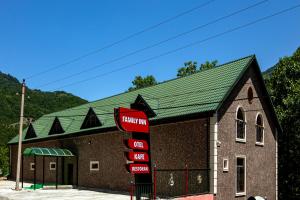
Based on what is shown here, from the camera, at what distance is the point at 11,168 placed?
150 ft

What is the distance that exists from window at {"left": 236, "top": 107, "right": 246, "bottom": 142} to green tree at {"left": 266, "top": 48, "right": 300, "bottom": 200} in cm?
1087

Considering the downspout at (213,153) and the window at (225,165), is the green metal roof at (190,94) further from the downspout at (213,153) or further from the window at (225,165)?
the window at (225,165)

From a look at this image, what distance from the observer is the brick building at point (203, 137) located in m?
21.7

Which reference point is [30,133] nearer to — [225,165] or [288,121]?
[288,121]

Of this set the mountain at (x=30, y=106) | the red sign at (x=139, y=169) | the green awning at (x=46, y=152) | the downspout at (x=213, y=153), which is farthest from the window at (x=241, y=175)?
the mountain at (x=30, y=106)

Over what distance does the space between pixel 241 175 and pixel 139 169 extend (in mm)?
7906

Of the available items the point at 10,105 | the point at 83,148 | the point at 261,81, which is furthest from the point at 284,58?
the point at 10,105

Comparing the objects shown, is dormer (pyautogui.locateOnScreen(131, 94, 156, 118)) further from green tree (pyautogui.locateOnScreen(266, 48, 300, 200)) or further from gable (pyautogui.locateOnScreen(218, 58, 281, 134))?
green tree (pyautogui.locateOnScreen(266, 48, 300, 200))

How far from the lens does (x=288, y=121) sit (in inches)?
1335

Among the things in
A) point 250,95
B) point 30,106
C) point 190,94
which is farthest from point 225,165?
point 30,106

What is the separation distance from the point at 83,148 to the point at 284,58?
20.3m

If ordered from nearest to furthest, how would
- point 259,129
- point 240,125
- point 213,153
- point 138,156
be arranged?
point 138,156 < point 213,153 < point 240,125 < point 259,129

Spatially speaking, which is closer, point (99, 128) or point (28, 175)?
point (99, 128)

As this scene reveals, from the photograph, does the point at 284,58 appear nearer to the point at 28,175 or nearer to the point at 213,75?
the point at 213,75
